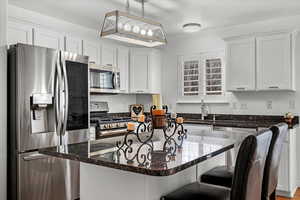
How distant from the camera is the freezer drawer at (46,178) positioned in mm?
2676

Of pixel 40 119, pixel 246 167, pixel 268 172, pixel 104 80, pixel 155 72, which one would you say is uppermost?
pixel 155 72

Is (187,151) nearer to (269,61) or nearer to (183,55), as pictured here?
(269,61)

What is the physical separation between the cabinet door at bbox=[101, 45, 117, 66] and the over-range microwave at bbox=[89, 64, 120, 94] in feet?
0.69

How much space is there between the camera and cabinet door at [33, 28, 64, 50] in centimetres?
353

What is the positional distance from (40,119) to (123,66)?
2.24m

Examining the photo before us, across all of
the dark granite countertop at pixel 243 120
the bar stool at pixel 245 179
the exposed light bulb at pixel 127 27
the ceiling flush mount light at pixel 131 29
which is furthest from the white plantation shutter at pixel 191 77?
the bar stool at pixel 245 179

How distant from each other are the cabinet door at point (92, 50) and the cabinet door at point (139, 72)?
2.48 ft

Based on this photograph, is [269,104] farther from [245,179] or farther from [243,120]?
[245,179]

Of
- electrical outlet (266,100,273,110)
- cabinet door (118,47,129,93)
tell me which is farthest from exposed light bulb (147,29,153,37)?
electrical outlet (266,100,273,110)

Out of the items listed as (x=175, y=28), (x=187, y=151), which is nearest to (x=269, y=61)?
(x=175, y=28)

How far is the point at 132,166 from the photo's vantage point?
1.28m

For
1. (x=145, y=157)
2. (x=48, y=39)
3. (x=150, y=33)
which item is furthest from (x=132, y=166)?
(x=48, y=39)

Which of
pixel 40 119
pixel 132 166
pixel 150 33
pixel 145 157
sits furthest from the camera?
pixel 40 119

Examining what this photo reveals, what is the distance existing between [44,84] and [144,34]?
46.9 inches
